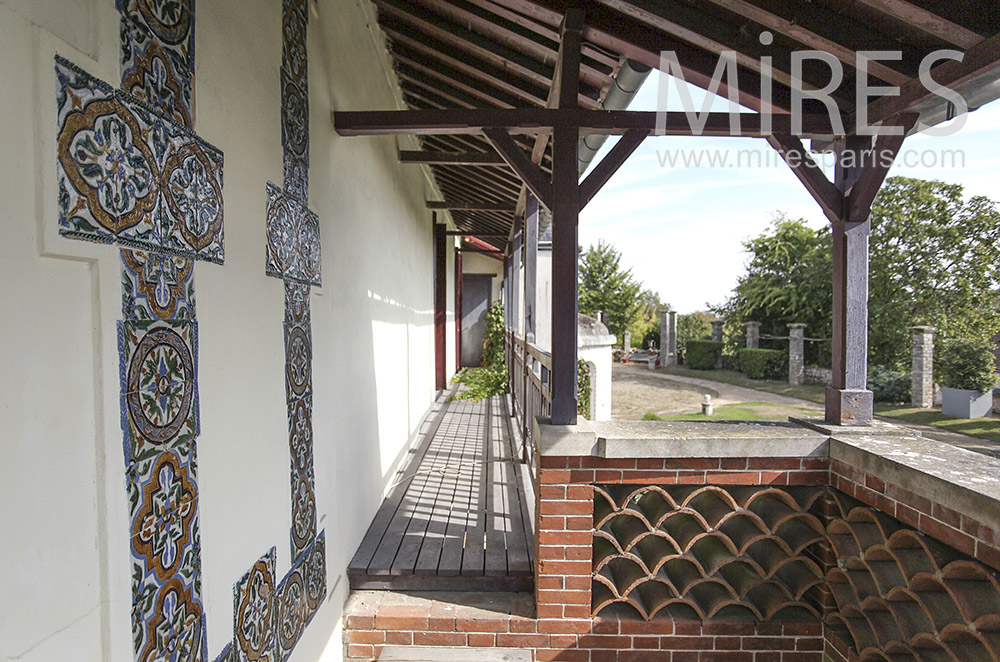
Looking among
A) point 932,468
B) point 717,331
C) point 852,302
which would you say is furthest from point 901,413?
point 932,468

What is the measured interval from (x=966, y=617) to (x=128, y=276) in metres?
2.51

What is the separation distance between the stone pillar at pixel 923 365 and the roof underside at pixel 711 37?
1364 cm

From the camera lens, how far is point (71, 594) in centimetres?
93

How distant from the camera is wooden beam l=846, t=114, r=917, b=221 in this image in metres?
2.30

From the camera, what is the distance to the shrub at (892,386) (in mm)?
13594

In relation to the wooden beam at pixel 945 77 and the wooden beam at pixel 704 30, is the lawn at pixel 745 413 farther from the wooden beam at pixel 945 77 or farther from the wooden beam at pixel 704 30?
the wooden beam at pixel 704 30

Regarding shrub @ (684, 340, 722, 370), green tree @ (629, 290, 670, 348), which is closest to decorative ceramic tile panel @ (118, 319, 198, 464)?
shrub @ (684, 340, 722, 370)

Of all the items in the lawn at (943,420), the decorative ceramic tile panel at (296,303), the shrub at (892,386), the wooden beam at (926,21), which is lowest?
the lawn at (943,420)

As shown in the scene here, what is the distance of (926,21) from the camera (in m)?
1.72

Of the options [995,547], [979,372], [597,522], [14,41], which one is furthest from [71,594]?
[979,372]

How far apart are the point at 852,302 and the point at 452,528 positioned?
2.49 meters

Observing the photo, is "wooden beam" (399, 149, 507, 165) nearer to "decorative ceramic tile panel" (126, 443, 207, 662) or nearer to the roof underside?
the roof underside

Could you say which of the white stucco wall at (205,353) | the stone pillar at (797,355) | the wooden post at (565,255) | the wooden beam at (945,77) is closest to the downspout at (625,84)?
the wooden post at (565,255)

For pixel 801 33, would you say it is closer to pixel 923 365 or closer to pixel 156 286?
pixel 156 286
